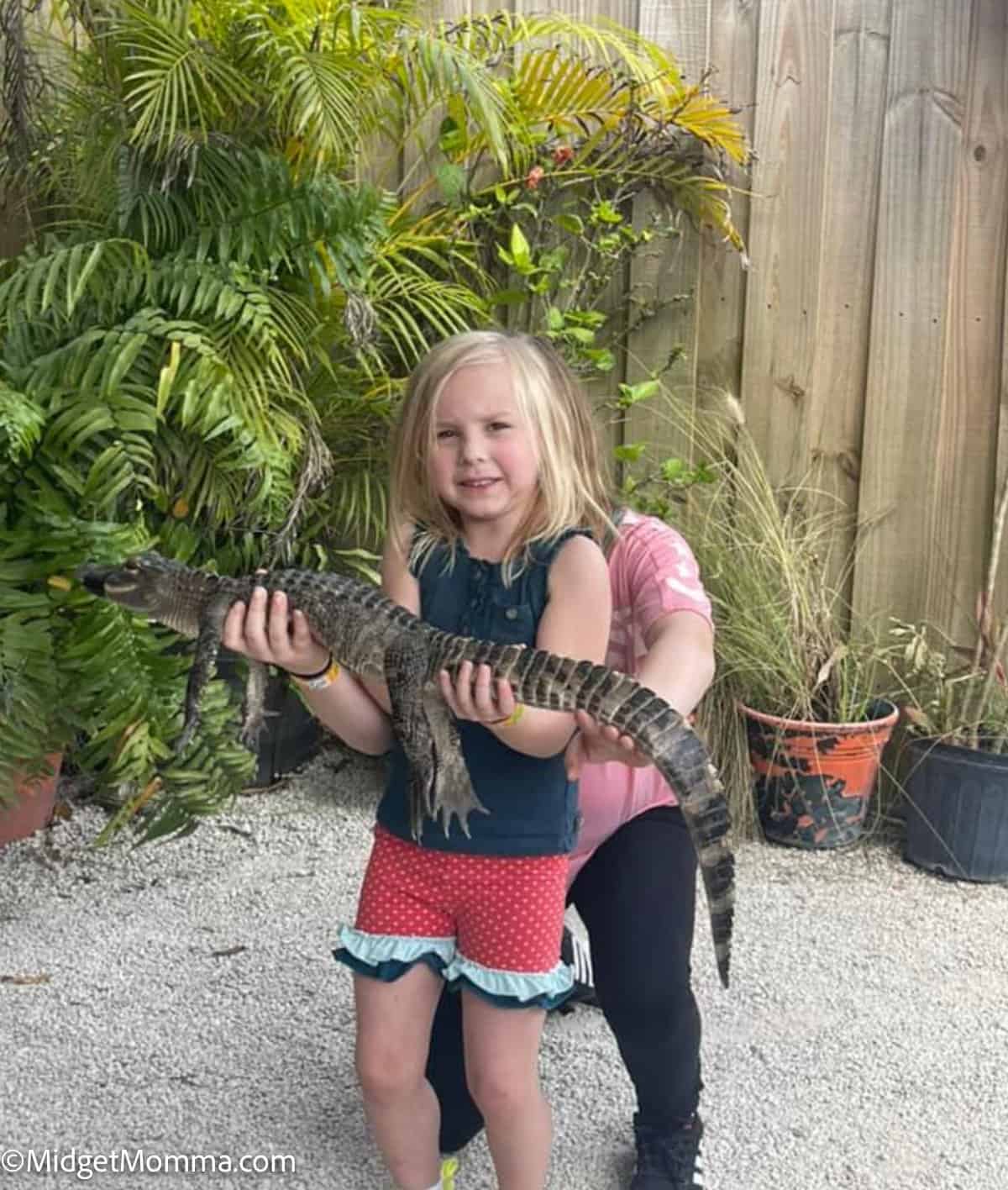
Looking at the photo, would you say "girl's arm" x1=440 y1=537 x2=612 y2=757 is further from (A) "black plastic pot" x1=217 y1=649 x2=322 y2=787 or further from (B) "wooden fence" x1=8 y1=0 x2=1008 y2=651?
(B) "wooden fence" x1=8 y1=0 x2=1008 y2=651

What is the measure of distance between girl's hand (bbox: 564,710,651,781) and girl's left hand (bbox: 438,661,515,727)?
0.11m

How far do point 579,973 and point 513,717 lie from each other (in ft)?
3.96

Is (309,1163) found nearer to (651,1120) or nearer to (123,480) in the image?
(651,1120)

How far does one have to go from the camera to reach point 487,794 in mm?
1979

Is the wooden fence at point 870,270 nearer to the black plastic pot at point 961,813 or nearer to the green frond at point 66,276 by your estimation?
the black plastic pot at point 961,813

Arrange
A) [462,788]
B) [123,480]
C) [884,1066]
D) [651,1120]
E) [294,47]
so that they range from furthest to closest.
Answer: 1. [294,47]
2. [123,480]
3. [884,1066]
4. [651,1120]
5. [462,788]

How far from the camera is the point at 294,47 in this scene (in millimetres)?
3406

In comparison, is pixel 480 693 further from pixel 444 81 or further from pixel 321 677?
pixel 444 81

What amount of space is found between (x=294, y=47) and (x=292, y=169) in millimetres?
352

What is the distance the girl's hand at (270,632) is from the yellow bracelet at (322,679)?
6cm

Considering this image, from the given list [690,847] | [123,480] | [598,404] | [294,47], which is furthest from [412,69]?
[690,847]

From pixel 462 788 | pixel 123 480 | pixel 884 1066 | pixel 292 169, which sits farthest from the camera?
pixel 292 169

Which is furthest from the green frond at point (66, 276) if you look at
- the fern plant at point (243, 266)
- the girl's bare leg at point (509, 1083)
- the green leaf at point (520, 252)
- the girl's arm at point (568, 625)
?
the girl's bare leg at point (509, 1083)

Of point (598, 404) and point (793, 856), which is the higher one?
point (598, 404)
